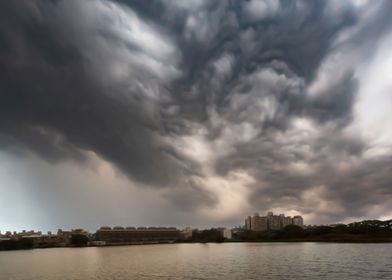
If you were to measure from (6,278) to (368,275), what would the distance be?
66.6 metres

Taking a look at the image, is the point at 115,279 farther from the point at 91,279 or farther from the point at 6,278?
the point at 6,278

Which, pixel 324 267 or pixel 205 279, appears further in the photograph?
pixel 324 267

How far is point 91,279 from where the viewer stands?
225 ft

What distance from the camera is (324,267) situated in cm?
7344

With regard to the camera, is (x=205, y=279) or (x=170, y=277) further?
(x=170, y=277)

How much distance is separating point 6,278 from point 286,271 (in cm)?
5434

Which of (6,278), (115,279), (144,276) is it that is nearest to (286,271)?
(144,276)

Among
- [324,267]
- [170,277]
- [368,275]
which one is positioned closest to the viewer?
[368,275]

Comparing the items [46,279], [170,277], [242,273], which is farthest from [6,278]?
[242,273]

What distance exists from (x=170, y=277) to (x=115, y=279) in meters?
9.65

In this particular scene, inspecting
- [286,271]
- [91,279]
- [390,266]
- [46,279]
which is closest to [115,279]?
[91,279]

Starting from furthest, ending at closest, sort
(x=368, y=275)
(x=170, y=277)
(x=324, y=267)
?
1. (x=324, y=267)
2. (x=170, y=277)
3. (x=368, y=275)

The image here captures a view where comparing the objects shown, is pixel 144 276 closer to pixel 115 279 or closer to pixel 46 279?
pixel 115 279

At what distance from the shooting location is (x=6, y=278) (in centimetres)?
7656
